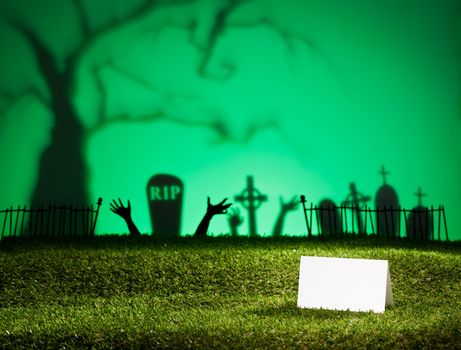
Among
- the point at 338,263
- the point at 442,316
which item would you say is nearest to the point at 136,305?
the point at 338,263

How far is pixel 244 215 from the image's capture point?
13.1 m

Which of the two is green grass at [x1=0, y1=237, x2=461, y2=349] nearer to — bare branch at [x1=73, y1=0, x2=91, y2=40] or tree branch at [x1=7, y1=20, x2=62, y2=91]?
tree branch at [x1=7, y1=20, x2=62, y2=91]

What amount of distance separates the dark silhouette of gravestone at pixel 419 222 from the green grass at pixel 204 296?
4.25 feet

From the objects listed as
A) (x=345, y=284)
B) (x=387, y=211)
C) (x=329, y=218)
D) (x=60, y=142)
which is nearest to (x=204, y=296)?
(x=345, y=284)

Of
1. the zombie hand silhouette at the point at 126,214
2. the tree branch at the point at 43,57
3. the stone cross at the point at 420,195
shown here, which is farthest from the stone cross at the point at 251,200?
the tree branch at the point at 43,57

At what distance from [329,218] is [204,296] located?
17.5 ft

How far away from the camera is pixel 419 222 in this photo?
44.1 feet

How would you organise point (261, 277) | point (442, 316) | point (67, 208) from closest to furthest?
point (442, 316) < point (261, 277) < point (67, 208)

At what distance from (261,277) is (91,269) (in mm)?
1917

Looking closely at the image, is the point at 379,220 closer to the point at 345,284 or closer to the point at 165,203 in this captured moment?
the point at 165,203

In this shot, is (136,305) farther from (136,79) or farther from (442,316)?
(136,79)

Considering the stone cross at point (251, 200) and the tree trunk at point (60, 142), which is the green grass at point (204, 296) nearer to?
the stone cross at point (251, 200)

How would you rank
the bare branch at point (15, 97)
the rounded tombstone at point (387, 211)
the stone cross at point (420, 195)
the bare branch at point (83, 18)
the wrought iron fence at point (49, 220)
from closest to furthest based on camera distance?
the wrought iron fence at point (49, 220) → the bare branch at point (15, 97) → the bare branch at point (83, 18) → the rounded tombstone at point (387, 211) → the stone cross at point (420, 195)

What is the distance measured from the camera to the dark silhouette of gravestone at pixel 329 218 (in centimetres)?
1315
